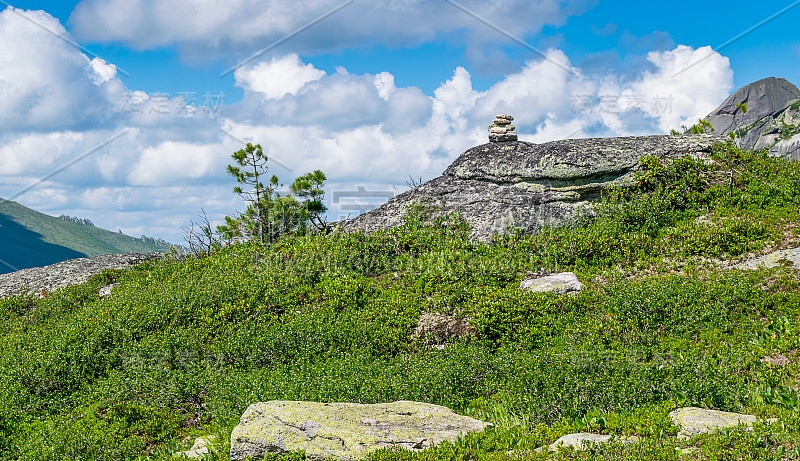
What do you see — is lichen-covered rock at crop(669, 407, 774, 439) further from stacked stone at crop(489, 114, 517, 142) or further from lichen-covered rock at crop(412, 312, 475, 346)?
stacked stone at crop(489, 114, 517, 142)

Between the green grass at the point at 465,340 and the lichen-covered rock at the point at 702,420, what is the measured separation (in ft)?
0.77

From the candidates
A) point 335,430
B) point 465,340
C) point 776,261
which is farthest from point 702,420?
point 776,261

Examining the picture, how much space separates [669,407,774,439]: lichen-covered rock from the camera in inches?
277

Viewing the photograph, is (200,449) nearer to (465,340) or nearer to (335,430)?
(335,430)

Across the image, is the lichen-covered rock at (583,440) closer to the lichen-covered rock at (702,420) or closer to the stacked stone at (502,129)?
the lichen-covered rock at (702,420)

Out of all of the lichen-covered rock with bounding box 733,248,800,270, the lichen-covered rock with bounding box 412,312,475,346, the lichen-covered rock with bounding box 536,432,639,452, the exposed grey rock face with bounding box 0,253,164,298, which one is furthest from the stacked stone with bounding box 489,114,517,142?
the lichen-covered rock with bounding box 536,432,639,452

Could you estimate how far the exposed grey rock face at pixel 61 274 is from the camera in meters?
22.4

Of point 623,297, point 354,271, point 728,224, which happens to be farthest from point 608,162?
point 354,271

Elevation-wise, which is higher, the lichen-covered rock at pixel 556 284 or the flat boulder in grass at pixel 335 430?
the lichen-covered rock at pixel 556 284

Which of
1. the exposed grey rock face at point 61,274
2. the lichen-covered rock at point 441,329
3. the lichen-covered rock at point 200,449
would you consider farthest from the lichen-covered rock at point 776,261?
the exposed grey rock face at point 61,274

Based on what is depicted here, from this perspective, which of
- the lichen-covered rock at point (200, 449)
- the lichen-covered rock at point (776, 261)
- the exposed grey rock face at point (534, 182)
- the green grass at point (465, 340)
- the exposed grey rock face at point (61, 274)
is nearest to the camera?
the lichen-covered rock at point (200, 449)

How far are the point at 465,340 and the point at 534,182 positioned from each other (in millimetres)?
10660

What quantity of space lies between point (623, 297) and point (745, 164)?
477 inches

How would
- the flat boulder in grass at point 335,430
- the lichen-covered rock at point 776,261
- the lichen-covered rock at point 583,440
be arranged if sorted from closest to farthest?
the lichen-covered rock at point 583,440 → the flat boulder in grass at point 335,430 → the lichen-covered rock at point 776,261
